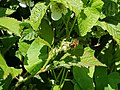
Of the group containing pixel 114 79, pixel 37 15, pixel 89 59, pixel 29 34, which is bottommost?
pixel 114 79

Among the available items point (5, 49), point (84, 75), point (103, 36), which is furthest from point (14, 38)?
point (103, 36)

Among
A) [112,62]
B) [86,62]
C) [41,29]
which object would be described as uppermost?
[41,29]

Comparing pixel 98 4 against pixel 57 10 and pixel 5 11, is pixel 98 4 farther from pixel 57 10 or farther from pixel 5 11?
pixel 5 11

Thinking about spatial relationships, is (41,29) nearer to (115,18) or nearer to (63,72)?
(63,72)

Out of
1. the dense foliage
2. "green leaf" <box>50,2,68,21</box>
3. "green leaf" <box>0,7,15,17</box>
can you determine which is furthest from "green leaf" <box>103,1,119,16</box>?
"green leaf" <box>0,7,15,17</box>

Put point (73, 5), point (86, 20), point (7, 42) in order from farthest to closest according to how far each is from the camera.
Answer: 1. point (7, 42)
2. point (86, 20)
3. point (73, 5)

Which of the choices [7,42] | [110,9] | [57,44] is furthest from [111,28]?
[7,42]
